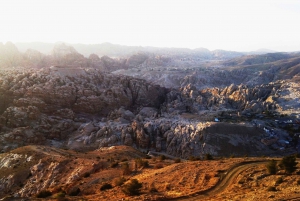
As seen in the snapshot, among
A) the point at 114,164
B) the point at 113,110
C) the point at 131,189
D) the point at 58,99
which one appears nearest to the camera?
the point at 131,189

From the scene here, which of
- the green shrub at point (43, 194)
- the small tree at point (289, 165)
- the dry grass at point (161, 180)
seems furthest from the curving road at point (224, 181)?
the green shrub at point (43, 194)

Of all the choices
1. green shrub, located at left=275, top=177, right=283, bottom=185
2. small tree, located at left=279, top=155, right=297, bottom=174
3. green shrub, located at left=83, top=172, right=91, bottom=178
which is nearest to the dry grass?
green shrub, located at left=275, top=177, right=283, bottom=185

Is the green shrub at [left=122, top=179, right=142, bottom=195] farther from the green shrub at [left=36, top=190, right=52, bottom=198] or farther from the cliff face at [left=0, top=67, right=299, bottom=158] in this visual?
the cliff face at [left=0, top=67, right=299, bottom=158]

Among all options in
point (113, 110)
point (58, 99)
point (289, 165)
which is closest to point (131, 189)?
point (289, 165)

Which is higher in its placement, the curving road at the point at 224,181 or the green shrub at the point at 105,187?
the curving road at the point at 224,181

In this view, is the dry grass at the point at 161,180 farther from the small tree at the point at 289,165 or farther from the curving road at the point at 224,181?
the small tree at the point at 289,165

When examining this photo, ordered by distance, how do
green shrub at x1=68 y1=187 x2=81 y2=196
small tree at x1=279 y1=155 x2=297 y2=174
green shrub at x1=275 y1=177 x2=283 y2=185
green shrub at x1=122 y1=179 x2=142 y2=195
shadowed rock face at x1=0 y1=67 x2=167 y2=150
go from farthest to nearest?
1. shadowed rock face at x1=0 y1=67 x2=167 y2=150
2. green shrub at x1=68 y1=187 x2=81 y2=196
3. small tree at x1=279 y1=155 x2=297 y2=174
4. green shrub at x1=122 y1=179 x2=142 y2=195
5. green shrub at x1=275 y1=177 x2=283 y2=185

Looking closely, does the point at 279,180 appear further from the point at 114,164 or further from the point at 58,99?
the point at 58,99

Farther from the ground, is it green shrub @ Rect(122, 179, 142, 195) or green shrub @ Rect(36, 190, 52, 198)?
green shrub @ Rect(122, 179, 142, 195)

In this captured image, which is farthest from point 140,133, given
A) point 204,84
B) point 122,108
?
point 204,84
